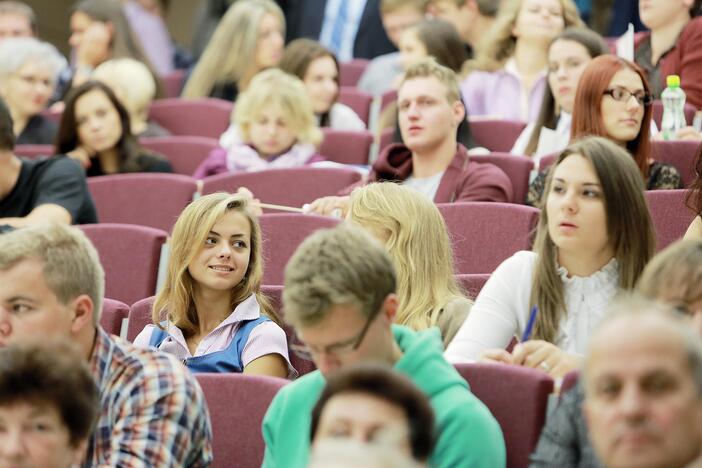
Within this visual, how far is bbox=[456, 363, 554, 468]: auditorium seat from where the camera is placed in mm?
2514

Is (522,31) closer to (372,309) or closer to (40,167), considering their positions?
(40,167)

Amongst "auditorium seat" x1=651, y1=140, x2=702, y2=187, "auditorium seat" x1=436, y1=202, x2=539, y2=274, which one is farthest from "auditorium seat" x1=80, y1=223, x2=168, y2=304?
"auditorium seat" x1=651, y1=140, x2=702, y2=187

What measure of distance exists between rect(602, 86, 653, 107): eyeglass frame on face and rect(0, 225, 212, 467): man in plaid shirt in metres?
1.85

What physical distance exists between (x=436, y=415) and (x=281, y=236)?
5.62 feet

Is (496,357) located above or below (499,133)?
below

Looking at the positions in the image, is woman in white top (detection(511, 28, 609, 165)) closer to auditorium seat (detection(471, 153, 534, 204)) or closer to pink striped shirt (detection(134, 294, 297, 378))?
auditorium seat (detection(471, 153, 534, 204))

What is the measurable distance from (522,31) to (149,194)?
1736 mm

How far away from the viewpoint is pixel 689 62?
4.93 metres

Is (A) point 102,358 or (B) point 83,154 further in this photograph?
(B) point 83,154

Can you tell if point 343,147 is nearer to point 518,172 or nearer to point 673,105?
point 518,172

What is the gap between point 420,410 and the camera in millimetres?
2031

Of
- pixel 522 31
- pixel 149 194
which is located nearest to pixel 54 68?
pixel 149 194

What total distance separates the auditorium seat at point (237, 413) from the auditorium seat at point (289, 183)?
1.69 m

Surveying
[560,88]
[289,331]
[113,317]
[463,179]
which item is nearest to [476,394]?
[289,331]
